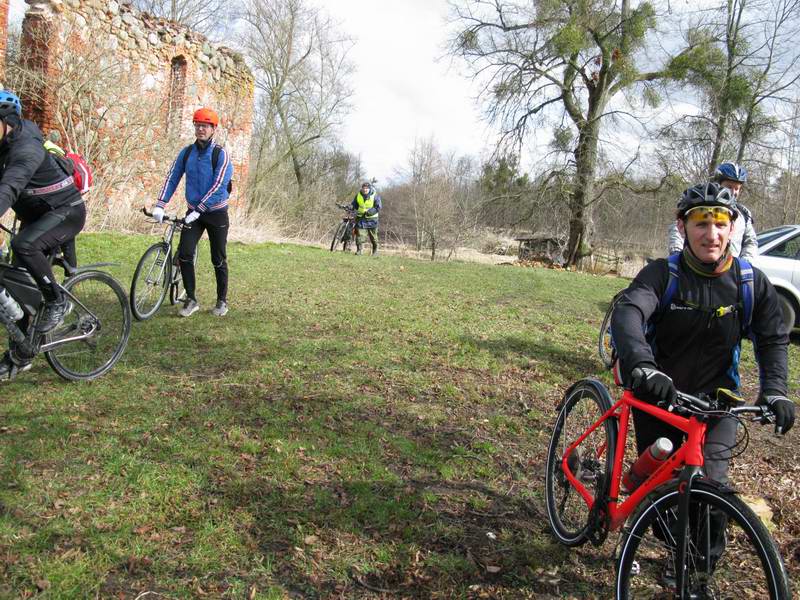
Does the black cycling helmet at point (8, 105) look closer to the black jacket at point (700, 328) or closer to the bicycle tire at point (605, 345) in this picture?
the black jacket at point (700, 328)

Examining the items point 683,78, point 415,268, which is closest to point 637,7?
point 683,78

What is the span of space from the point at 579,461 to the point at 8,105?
4002mm

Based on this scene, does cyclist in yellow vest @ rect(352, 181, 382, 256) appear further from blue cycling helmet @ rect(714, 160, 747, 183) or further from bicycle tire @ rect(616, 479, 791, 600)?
bicycle tire @ rect(616, 479, 791, 600)

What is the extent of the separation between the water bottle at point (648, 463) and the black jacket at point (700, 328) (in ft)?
0.95

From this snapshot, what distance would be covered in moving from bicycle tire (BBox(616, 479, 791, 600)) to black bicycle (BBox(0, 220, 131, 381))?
3987 millimetres

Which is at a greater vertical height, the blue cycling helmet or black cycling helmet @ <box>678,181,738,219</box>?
the blue cycling helmet

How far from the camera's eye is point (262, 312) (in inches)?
281

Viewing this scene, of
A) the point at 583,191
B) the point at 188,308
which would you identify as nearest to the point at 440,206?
the point at 583,191

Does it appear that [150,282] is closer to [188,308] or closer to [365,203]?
[188,308]

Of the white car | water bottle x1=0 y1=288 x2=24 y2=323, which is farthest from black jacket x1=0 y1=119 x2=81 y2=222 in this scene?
the white car

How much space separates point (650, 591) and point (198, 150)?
570 centimetres

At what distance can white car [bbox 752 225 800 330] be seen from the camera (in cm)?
852

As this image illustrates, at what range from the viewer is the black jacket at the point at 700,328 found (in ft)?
8.05

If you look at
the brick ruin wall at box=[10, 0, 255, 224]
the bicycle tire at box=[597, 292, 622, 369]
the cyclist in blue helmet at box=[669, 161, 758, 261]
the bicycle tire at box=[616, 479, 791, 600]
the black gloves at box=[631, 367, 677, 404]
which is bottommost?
the bicycle tire at box=[616, 479, 791, 600]
